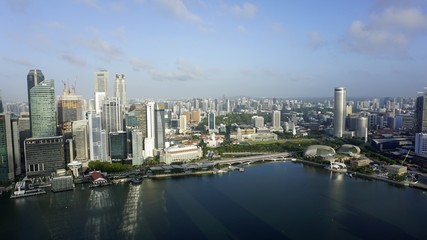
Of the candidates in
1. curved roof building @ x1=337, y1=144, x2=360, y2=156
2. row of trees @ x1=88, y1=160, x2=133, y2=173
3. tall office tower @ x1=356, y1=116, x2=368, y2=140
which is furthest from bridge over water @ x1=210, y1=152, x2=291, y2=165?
tall office tower @ x1=356, y1=116, x2=368, y2=140

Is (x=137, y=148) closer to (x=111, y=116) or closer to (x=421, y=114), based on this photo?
(x=111, y=116)

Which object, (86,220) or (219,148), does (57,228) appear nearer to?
(86,220)

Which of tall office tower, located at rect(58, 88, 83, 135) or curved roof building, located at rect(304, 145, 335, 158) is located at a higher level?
tall office tower, located at rect(58, 88, 83, 135)

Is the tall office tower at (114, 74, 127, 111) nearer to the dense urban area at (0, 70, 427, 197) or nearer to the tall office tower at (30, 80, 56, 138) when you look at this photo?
the dense urban area at (0, 70, 427, 197)

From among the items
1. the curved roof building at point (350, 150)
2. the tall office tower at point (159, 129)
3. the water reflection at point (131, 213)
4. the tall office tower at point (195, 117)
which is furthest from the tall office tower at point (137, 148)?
the tall office tower at point (195, 117)

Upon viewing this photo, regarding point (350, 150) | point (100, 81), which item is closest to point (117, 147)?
point (100, 81)
